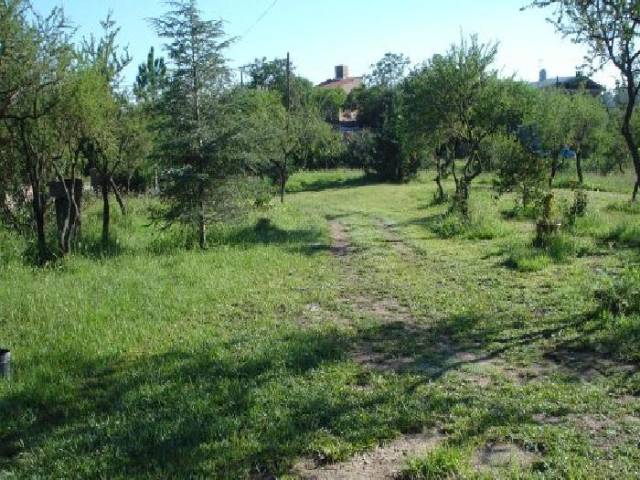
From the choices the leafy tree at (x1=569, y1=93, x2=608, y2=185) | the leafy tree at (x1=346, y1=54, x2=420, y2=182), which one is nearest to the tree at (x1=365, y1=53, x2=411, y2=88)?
the leafy tree at (x1=346, y1=54, x2=420, y2=182)

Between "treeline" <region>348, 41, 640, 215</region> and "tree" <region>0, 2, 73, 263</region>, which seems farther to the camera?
"treeline" <region>348, 41, 640, 215</region>

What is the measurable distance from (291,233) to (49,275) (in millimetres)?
7311

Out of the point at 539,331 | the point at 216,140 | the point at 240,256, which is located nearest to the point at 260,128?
the point at 216,140

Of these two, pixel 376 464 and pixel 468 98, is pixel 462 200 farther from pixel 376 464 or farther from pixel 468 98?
pixel 376 464

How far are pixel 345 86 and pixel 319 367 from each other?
320 ft

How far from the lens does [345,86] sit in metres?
99.4

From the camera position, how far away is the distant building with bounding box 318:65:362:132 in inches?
3162

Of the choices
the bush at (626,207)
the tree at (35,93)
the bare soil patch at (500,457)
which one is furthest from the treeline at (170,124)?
the bare soil patch at (500,457)

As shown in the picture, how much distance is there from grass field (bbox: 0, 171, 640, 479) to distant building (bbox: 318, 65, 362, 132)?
6482 cm

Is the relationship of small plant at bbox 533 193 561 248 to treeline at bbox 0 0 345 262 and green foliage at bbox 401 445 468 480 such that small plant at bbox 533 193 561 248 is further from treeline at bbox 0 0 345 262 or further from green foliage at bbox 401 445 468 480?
green foliage at bbox 401 445 468 480

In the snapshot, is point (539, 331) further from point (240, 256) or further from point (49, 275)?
point (49, 275)

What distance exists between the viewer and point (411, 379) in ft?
17.7

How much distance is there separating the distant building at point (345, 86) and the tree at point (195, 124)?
201ft

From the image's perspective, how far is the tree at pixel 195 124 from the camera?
12.4m
